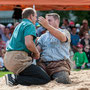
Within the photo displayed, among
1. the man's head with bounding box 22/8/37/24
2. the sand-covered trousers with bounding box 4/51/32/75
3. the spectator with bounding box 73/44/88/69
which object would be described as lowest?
the spectator with bounding box 73/44/88/69

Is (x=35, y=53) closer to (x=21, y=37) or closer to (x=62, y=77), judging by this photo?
(x=21, y=37)

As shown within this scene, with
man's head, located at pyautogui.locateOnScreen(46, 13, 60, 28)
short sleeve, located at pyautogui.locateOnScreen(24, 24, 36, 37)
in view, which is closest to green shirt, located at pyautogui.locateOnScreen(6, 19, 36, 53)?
short sleeve, located at pyautogui.locateOnScreen(24, 24, 36, 37)

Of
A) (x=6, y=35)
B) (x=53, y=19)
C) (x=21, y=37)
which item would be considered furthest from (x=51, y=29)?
(x=6, y=35)

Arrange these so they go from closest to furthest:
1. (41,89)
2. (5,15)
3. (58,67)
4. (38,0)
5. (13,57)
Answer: (41,89) → (13,57) → (58,67) → (38,0) → (5,15)

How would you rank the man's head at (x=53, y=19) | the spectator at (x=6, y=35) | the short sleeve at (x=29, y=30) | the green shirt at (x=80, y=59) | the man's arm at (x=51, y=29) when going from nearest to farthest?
the short sleeve at (x=29, y=30), the man's arm at (x=51, y=29), the man's head at (x=53, y=19), the green shirt at (x=80, y=59), the spectator at (x=6, y=35)

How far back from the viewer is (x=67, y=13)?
72.2ft

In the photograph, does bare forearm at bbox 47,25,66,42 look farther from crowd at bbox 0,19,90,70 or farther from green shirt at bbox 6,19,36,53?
crowd at bbox 0,19,90,70

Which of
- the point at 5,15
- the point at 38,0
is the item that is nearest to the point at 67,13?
the point at 5,15

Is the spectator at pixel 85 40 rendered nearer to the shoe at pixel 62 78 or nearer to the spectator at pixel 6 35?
the spectator at pixel 6 35

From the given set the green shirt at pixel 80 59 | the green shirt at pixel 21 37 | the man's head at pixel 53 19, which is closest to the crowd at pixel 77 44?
the green shirt at pixel 80 59

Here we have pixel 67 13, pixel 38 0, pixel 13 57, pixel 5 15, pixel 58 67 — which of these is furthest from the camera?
pixel 5 15

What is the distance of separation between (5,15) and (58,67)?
70.5 ft

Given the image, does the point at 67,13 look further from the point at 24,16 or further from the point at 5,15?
the point at 24,16

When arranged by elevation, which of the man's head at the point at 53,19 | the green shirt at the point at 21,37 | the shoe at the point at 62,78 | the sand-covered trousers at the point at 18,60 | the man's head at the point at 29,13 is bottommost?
the shoe at the point at 62,78
